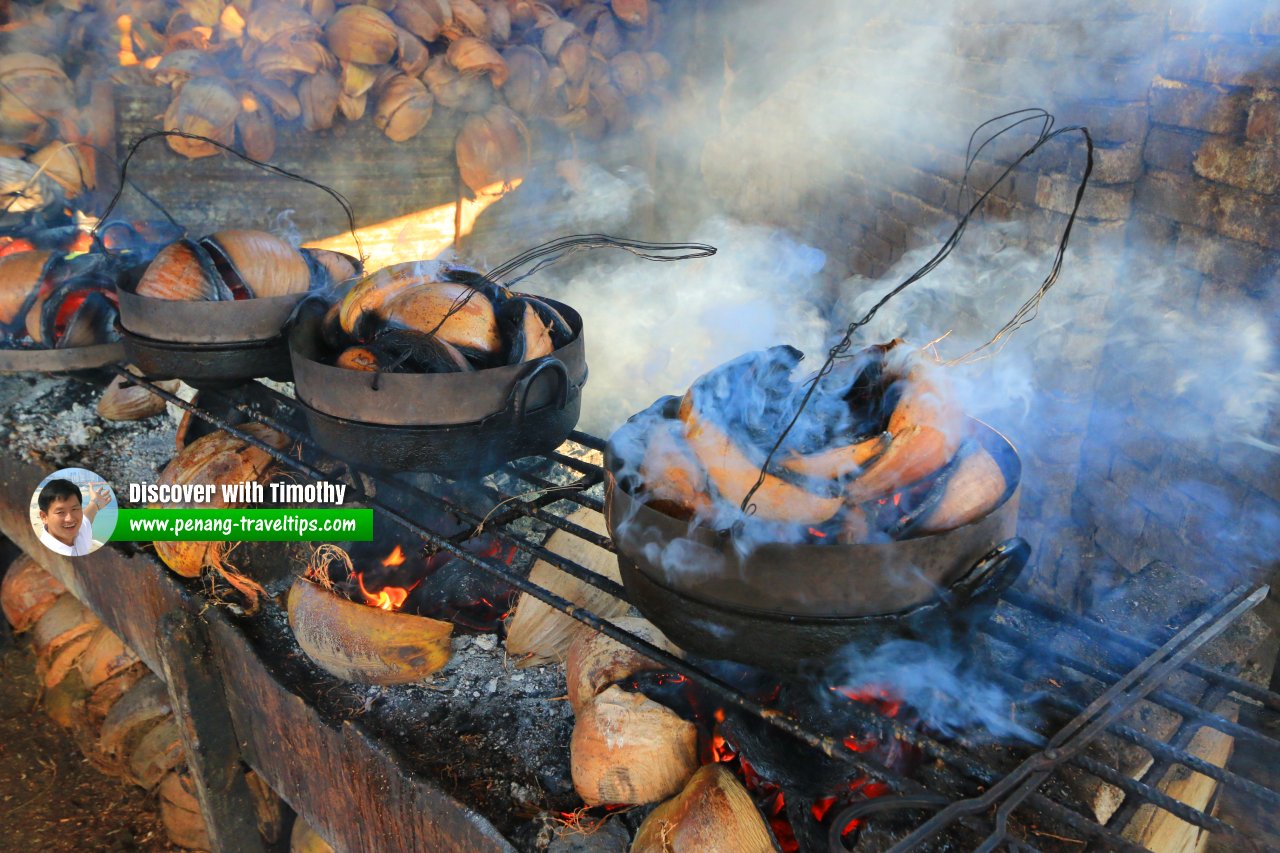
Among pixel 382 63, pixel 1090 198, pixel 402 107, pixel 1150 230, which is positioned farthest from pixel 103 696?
pixel 1150 230

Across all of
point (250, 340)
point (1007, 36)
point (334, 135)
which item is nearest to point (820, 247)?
point (1007, 36)

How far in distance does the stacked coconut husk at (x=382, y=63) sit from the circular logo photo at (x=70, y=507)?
8.56 feet

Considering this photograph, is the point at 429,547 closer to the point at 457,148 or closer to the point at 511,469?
the point at 511,469

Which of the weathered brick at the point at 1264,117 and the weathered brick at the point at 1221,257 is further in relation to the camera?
the weathered brick at the point at 1221,257

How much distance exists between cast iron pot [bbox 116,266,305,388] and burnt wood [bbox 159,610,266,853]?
84 centimetres

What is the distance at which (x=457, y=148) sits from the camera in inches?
273

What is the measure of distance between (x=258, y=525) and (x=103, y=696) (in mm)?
2511

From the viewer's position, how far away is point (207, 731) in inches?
125

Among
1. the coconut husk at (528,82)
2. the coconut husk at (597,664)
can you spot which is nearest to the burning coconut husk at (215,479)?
the coconut husk at (597,664)

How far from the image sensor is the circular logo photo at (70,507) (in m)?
3.68

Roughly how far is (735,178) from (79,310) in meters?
4.99

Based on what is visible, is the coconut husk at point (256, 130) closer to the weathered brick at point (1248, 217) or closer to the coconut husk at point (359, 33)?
the coconut husk at point (359, 33)

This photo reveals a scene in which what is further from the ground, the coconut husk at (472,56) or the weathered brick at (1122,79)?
the weathered brick at (1122,79)

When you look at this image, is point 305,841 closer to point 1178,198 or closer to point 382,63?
point 1178,198
